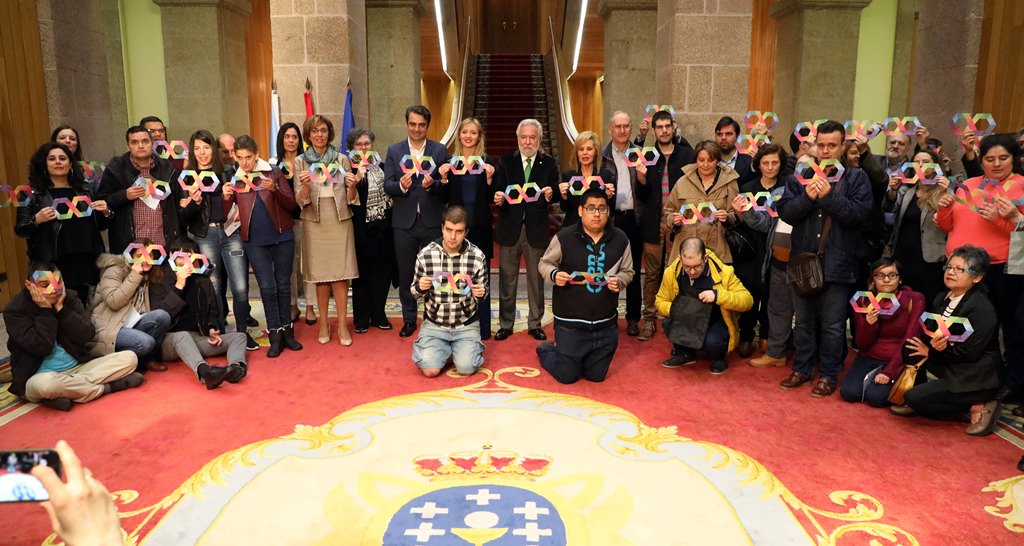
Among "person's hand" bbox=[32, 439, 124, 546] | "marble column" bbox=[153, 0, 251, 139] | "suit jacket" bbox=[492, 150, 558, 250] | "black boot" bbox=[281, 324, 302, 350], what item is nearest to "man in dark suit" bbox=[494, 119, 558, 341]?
"suit jacket" bbox=[492, 150, 558, 250]

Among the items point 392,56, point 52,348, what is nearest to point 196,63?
point 392,56

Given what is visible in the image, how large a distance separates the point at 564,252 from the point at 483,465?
1.76 metres

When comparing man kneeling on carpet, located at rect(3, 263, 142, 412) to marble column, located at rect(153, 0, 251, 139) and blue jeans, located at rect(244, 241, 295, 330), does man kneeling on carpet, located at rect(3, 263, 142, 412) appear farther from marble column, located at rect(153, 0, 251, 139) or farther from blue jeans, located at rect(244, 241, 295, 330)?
marble column, located at rect(153, 0, 251, 139)

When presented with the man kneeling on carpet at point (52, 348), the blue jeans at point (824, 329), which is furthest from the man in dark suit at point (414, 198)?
the blue jeans at point (824, 329)

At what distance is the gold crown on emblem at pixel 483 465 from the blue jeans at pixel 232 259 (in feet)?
7.75

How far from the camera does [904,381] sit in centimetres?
389

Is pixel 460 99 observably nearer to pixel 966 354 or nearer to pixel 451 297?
pixel 451 297

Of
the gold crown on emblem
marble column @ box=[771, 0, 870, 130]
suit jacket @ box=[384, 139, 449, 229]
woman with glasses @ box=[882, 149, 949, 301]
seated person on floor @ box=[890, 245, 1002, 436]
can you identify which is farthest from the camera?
marble column @ box=[771, 0, 870, 130]

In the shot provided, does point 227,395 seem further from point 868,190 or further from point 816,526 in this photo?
point 868,190

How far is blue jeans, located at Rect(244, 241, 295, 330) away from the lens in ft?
Answer: 16.2

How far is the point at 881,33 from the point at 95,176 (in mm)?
8849

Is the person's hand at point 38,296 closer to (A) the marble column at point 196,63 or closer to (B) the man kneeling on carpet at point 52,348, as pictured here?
(B) the man kneeling on carpet at point 52,348

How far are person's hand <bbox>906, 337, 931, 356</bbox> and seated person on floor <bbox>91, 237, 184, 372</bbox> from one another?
4271 millimetres

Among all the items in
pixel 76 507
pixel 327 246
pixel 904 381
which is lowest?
pixel 904 381
